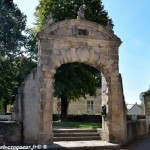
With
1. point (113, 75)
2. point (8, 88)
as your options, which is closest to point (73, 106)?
point (8, 88)

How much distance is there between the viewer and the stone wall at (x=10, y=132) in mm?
13062

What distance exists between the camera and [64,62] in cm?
1395

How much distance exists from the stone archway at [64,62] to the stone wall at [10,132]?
0.86ft

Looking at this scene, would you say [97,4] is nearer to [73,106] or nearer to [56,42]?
[56,42]

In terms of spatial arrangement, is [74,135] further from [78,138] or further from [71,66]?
[71,66]

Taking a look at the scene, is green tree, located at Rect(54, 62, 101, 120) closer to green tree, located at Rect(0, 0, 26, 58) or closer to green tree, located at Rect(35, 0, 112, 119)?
green tree, located at Rect(35, 0, 112, 119)

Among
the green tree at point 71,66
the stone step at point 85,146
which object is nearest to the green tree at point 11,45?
the green tree at point 71,66

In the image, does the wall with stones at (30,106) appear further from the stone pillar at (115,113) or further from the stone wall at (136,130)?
the stone wall at (136,130)

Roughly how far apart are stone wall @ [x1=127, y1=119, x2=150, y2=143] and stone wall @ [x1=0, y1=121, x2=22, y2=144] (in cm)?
540

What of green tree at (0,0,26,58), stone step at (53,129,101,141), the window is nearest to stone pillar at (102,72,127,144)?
stone step at (53,129,101,141)

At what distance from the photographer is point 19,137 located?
43.7 feet

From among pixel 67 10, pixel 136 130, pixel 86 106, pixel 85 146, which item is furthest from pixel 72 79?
pixel 86 106

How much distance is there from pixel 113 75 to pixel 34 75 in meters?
3.69

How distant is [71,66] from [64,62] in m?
11.2
